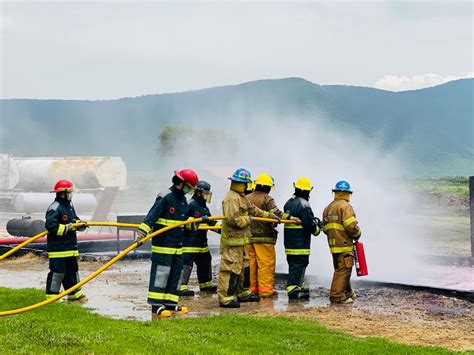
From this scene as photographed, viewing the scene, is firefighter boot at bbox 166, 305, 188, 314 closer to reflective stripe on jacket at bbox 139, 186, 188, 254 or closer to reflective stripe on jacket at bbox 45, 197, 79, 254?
reflective stripe on jacket at bbox 139, 186, 188, 254

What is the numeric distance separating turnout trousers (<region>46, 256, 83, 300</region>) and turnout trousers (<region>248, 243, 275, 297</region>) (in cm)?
278

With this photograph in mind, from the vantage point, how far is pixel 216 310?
409 inches

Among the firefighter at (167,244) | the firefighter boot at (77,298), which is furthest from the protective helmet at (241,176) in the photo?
the firefighter boot at (77,298)

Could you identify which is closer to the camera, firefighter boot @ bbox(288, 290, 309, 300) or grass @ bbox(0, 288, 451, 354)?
grass @ bbox(0, 288, 451, 354)

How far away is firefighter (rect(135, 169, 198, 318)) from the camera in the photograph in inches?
386

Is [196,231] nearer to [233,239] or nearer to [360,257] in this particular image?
[233,239]

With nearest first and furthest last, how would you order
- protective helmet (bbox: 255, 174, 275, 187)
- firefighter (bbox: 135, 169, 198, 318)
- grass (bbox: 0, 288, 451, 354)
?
grass (bbox: 0, 288, 451, 354)
firefighter (bbox: 135, 169, 198, 318)
protective helmet (bbox: 255, 174, 275, 187)

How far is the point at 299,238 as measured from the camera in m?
11.5

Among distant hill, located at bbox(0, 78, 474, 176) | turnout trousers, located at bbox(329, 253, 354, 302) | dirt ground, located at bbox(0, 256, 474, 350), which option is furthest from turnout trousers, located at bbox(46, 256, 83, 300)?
distant hill, located at bbox(0, 78, 474, 176)

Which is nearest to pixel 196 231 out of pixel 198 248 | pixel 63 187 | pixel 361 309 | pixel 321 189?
pixel 198 248

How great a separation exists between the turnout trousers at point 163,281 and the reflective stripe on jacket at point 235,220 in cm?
93

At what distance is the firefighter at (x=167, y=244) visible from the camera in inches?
386

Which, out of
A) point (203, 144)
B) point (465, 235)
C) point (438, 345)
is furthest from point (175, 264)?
point (203, 144)

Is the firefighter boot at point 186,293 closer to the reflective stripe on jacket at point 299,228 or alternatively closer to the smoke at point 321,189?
the reflective stripe on jacket at point 299,228
